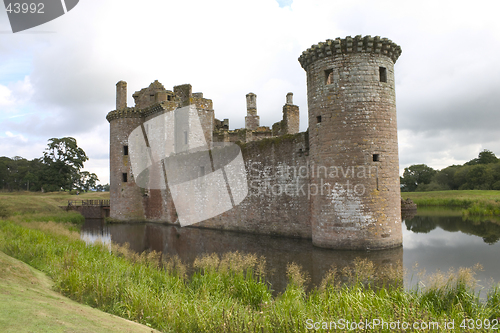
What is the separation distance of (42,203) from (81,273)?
886 inches

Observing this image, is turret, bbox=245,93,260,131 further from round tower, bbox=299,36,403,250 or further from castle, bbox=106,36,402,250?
round tower, bbox=299,36,403,250

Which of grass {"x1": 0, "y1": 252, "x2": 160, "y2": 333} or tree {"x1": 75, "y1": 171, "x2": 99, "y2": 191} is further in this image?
tree {"x1": 75, "y1": 171, "x2": 99, "y2": 191}

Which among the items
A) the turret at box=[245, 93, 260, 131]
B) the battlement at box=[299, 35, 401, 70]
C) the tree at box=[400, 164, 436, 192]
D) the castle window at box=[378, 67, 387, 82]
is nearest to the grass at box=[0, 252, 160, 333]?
the battlement at box=[299, 35, 401, 70]

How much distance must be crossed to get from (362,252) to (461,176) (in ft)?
168

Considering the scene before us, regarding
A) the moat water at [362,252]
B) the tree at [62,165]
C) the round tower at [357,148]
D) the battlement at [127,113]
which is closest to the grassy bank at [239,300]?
the moat water at [362,252]

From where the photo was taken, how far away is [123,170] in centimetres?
2516

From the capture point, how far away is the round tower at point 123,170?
24688 millimetres

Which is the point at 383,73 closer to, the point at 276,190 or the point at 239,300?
the point at 276,190

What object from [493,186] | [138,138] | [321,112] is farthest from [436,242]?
[493,186]

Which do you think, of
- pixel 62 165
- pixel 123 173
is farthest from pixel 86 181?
pixel 123 173

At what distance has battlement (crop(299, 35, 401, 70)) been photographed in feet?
37.6

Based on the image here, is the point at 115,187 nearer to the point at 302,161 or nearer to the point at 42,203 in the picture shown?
the point at 42,203

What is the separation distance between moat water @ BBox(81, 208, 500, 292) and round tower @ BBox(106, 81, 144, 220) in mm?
8863

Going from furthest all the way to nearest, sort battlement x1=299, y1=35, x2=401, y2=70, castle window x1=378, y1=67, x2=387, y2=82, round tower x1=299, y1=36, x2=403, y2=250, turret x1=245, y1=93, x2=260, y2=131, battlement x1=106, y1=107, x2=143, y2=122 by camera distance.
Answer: turret x1=245, y1=93, x2=260, y2=131, battlement x1=106, y1=107, x2=143, y2=122, castle window x1=378, y1=67, x2=387, y2=82, battlement x1=299, y1=35, x2=401, y2=70, round tower x1=299, y1=36, x2=403, y2=250
